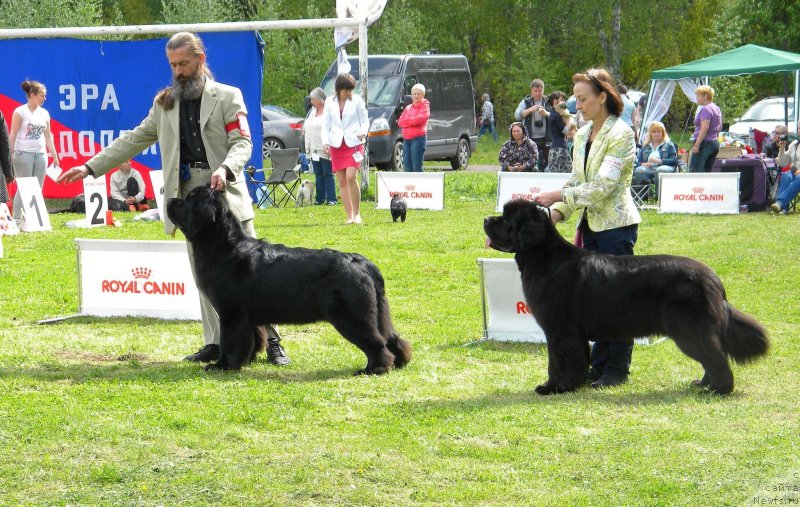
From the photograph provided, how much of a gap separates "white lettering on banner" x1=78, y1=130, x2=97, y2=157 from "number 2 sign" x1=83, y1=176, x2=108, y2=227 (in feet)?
9.09

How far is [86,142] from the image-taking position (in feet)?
55.1

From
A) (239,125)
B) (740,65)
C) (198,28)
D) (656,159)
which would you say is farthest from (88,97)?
(740,65)

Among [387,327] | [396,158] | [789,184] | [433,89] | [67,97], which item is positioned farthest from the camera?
[433,89]

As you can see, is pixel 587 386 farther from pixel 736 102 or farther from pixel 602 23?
pixel 602 23

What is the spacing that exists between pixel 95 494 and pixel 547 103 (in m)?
14.0

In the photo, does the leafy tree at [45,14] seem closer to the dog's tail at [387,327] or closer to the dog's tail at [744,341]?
the dog's tail at [387,327]

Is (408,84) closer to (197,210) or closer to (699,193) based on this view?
(699,193)

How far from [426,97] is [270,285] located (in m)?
17.3

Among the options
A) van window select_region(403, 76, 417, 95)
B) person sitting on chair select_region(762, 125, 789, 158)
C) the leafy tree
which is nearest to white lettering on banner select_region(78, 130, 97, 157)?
van window select_region(403, 76, 417, 95)

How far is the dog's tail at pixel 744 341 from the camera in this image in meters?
5.44

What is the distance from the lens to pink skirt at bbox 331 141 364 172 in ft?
44.8

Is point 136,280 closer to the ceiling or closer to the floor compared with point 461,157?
closer to the floor

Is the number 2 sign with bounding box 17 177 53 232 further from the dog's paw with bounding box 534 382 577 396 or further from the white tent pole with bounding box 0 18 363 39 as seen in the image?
the dog's paw with bounding box 534 382 577 396

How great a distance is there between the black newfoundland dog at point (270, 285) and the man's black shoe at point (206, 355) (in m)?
0.39
